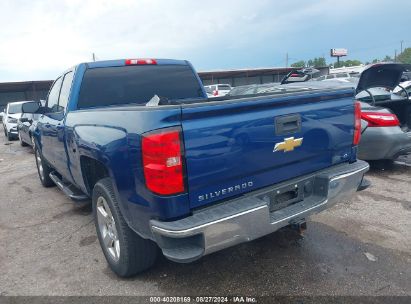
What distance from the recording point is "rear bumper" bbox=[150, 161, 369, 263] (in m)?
2.37

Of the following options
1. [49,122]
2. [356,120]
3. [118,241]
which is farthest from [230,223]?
[49,122]

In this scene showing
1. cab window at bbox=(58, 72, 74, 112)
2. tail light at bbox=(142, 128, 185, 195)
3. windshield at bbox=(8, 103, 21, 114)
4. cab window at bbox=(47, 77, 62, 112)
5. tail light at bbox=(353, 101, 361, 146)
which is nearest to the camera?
tail light at bbox=(142, 128, 185, 195)

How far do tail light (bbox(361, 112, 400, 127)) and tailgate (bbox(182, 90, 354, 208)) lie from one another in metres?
2.66

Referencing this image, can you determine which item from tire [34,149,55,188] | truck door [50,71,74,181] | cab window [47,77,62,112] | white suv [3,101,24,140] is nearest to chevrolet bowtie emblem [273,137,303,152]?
truck door [50,71,74,181]

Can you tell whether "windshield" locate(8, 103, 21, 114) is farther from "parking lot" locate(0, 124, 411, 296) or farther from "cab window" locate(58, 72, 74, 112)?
"cab window" locate(58, 72, 74, 112)

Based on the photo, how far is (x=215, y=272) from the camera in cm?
321

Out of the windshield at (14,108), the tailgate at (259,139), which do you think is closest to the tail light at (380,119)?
the tailgate at (259,139)

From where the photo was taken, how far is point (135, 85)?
14.2ft

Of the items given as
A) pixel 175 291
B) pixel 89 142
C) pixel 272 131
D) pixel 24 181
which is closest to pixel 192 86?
pixel 89 142

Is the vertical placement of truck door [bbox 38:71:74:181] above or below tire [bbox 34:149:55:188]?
above

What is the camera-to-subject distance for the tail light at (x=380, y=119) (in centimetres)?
557

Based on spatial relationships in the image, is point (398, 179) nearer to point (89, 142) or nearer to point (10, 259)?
point (89, 142)

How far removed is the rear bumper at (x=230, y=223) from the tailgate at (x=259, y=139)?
0.27 ft

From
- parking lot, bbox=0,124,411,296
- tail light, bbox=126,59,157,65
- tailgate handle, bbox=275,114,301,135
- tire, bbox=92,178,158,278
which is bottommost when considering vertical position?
parking lot, bbox=0,124,411,296
